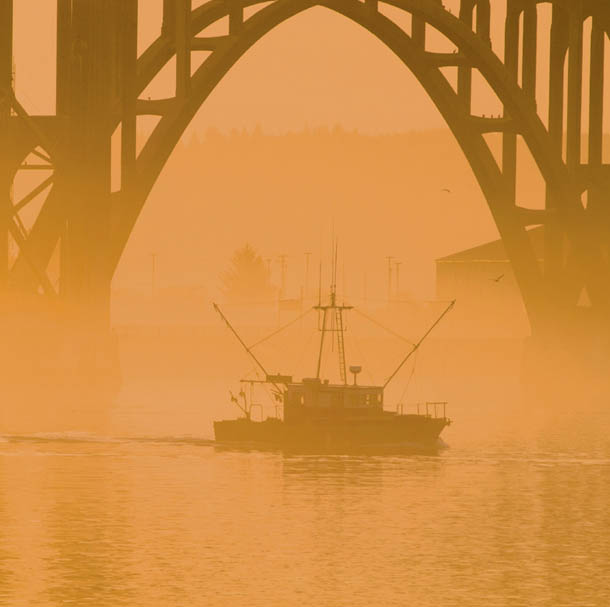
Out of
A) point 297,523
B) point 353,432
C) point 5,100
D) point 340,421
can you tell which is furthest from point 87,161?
point 297,523

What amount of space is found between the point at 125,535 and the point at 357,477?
45.7 ft

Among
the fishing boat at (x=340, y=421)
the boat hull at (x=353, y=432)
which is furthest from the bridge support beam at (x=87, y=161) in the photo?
the fishing boat at (x=340, y=421)

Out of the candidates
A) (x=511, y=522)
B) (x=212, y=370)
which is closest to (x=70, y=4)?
(x=511, y=522)

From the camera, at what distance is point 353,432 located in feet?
257

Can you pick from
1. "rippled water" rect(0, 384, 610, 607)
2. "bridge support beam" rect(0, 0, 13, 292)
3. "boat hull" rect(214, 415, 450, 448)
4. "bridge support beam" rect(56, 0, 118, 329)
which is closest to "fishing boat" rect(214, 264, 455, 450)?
"boat hull" rect(214, 415, 450, 448)

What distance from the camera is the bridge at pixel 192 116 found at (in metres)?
88.0

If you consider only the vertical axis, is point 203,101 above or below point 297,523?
above

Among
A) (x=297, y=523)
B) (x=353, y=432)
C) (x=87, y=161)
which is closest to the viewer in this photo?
(x=297, y=523)

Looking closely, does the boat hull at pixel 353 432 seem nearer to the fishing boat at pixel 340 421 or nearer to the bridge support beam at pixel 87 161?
the fishing boat at pixel 340 421

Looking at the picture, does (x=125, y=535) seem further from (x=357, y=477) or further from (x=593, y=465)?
(x=593, y=465)

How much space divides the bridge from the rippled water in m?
7.83

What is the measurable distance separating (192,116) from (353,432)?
1937 centimetres

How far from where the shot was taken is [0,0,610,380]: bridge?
88.0 meters

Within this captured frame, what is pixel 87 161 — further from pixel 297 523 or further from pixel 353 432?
pixel 297 523
